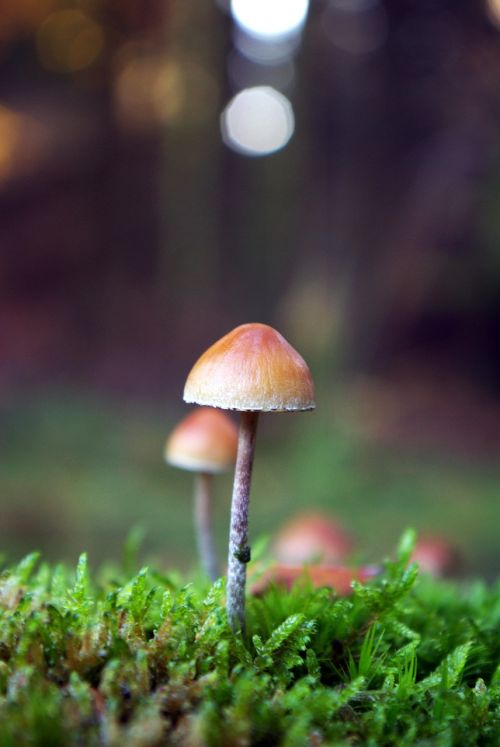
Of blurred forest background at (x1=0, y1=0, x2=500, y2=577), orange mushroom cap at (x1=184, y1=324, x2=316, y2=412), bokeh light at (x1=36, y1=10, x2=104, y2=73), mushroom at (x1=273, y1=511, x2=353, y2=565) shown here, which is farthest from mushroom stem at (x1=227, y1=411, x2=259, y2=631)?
bokeh light at (x1=36, y1=10, x2=104, y2=73)

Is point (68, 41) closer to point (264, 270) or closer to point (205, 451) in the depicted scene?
point (264, 270)

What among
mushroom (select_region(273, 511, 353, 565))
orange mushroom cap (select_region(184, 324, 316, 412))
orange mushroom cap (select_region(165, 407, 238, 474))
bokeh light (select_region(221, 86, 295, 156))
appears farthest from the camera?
bokeh light (select_region(221, 86, 295, 156))

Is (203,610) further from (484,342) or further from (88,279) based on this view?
(88,279)

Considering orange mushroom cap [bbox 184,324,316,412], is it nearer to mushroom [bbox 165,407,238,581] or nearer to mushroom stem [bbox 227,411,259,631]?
mushroom stem [bbox 227,411,259,631]

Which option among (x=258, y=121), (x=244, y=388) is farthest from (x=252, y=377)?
(x=258, y=121)

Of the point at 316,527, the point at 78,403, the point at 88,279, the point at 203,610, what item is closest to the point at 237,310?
the point at 88,279
